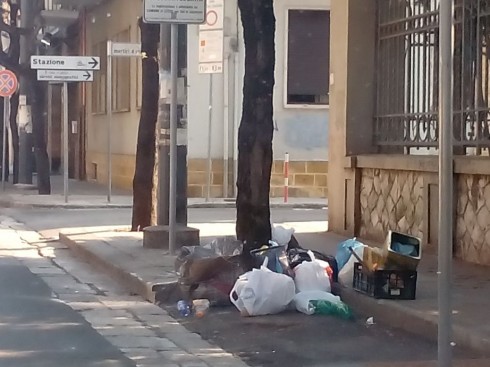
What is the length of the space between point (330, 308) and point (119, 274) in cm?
308

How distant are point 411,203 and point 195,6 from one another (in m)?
3.31

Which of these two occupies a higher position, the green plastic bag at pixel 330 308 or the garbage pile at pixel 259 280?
the garbage pile at pixel 259 280

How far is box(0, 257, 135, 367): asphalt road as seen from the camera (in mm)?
7266

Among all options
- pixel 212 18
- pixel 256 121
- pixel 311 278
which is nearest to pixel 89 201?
pixel 212 18

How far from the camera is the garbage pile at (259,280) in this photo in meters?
8.75

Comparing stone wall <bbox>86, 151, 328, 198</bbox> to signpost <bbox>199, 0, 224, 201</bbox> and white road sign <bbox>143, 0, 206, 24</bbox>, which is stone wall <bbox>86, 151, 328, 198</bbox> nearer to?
signpost <bbox>199, 0, 224, 201</bbox>

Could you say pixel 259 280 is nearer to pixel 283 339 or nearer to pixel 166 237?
pixel 283 339

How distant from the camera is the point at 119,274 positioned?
36.4 feet

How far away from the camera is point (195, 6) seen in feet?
37.6

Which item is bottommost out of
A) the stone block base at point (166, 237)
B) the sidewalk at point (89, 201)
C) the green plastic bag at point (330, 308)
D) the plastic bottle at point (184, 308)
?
the plastic bottle at point (184, 308)

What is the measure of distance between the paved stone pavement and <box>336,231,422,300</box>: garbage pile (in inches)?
62.2

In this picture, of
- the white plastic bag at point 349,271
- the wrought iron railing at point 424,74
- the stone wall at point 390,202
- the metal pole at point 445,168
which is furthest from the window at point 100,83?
the metal pole at point 445,168

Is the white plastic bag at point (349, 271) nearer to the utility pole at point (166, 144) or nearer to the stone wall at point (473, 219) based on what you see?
the stone wall at point (473, 219)

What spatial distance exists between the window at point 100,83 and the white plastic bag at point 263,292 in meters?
22.0
